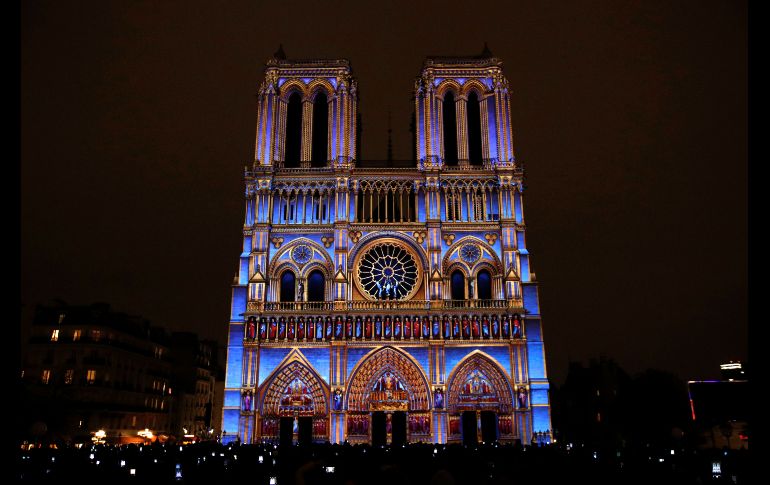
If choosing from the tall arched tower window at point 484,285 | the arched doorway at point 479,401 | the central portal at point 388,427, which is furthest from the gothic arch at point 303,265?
the arched doorway at point 479,401

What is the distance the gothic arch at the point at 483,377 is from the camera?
4781cm

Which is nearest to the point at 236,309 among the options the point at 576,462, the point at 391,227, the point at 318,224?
the point at 318,224

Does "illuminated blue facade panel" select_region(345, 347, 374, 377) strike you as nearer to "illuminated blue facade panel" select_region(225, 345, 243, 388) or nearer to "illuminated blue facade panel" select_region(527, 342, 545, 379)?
"illuminated blue facade panel" select_region(225, 345, 243, 388)

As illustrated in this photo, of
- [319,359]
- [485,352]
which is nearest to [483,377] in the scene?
[485,352]

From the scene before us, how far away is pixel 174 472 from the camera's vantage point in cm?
1833

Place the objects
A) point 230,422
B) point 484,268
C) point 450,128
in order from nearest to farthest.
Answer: point 230,422
point 484,268
point 450,128

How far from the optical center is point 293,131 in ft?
187

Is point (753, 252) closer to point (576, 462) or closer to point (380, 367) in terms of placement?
point (576, 462)

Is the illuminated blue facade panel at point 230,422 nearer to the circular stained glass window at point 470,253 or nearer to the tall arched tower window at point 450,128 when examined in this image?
the circular stained glass window at point 470,253

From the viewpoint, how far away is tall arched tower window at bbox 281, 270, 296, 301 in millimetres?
51281

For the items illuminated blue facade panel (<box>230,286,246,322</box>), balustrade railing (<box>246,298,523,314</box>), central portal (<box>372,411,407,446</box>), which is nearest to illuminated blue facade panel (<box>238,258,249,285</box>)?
illuminated blue facade panel (<box>230,286,246,322</box>)

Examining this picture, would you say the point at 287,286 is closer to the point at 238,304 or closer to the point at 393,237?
the point at 238,304

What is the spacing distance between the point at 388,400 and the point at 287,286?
486 inches

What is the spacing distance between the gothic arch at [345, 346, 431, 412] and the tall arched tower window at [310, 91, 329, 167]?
58.7ft
